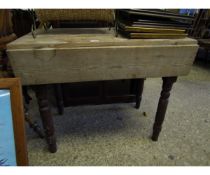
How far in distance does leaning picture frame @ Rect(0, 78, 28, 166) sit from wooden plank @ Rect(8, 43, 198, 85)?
0.13 metres

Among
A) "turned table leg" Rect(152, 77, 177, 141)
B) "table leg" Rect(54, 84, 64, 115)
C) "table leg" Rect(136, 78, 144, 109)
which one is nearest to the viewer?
"turned table leg" Rect(152, 77, 177, 141)

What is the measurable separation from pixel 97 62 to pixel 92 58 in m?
0.03

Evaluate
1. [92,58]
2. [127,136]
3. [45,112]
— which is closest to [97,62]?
[92,58]

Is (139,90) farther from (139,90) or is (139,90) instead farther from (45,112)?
(45,112)

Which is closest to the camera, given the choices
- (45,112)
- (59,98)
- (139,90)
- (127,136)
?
(45,112)

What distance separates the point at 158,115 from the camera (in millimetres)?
1236

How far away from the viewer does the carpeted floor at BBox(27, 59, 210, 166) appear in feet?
3.86

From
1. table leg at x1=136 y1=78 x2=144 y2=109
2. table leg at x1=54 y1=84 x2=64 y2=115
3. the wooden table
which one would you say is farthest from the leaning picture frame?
table leg at x1=136 y1=78 x2=144 y2=109

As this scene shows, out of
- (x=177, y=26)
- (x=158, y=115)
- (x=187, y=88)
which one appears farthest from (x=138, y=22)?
(x=187, y=88)

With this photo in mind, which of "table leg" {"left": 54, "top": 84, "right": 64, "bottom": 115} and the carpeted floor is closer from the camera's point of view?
the carpeted floor

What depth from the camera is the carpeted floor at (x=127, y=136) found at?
118cm

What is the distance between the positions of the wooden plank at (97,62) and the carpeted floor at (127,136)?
1.64 feet

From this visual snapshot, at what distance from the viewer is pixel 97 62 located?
92 centimetres

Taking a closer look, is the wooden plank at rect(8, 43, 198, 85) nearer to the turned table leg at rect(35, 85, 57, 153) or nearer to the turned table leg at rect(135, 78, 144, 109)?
the turned table leg at rect(35, 85, 57, 153)
